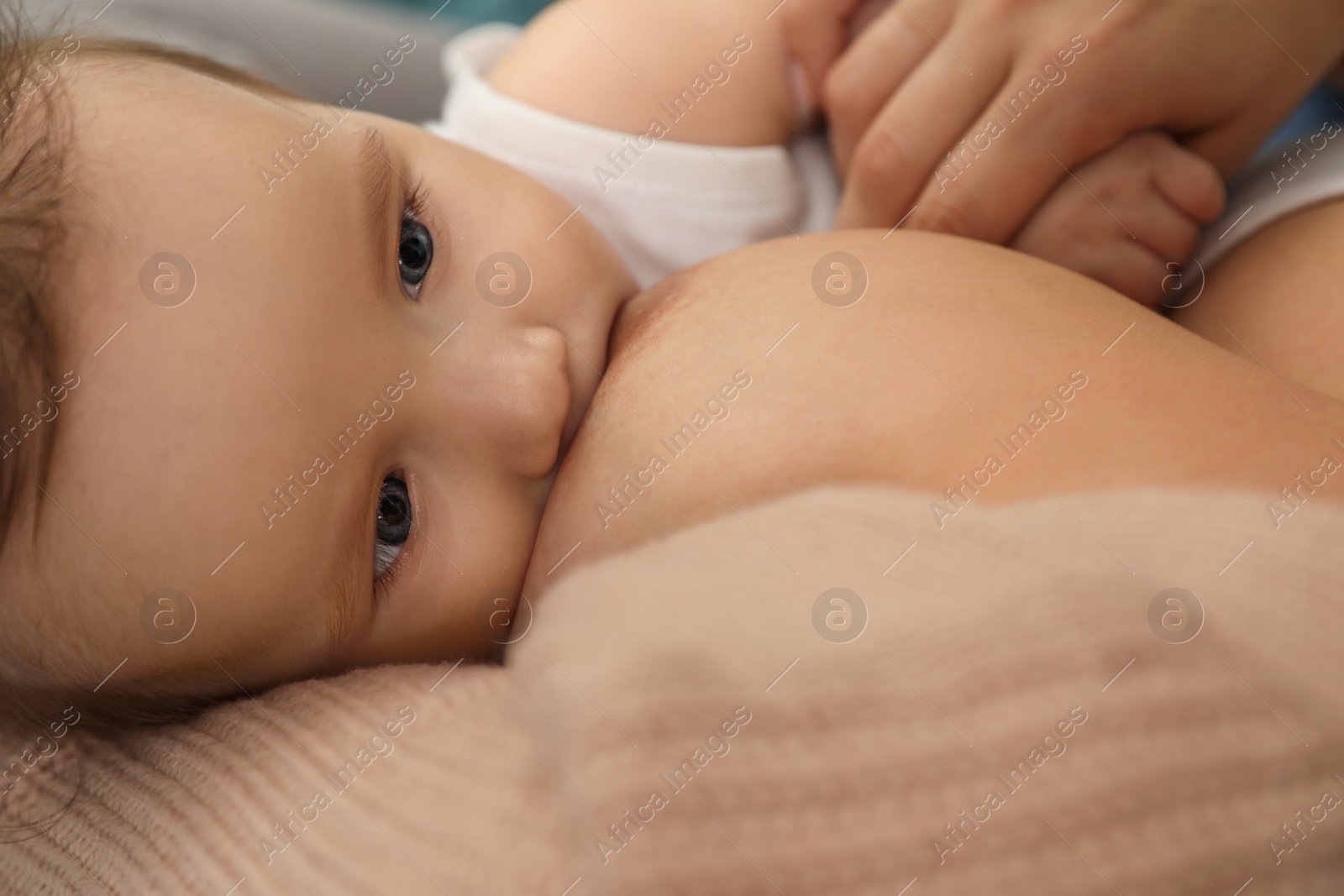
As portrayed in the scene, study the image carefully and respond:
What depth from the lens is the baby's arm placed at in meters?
0.96

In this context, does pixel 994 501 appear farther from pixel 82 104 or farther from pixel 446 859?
pixel 82 104

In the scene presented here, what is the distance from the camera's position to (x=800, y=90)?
99 centimetres

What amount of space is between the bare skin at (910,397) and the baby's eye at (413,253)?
0.17 m

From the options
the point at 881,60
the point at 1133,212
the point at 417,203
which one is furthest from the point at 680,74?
the point at 1133,212

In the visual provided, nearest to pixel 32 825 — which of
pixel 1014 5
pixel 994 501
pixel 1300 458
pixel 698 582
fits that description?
pixel 698 582

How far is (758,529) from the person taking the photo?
1.61ft

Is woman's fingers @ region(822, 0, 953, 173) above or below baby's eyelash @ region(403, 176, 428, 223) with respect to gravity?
above

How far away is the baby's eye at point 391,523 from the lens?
2.26 ft

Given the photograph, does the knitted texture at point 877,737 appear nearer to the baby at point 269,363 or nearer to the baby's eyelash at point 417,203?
the baby at point 269,363

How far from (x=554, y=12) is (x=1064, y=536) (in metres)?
0.98

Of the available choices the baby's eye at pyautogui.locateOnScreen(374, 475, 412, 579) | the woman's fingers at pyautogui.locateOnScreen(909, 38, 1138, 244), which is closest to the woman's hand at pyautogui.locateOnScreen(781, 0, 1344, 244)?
the woman's fingers at pyautogui.locateOnScreen(909, 38, 1138, 244)

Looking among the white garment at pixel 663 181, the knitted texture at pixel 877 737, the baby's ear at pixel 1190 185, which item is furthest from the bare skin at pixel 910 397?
the white garment at pixel 663 181

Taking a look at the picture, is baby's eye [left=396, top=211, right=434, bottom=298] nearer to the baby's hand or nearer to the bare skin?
the bare skin

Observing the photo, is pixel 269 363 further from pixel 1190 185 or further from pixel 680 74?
pixel 1190 185
